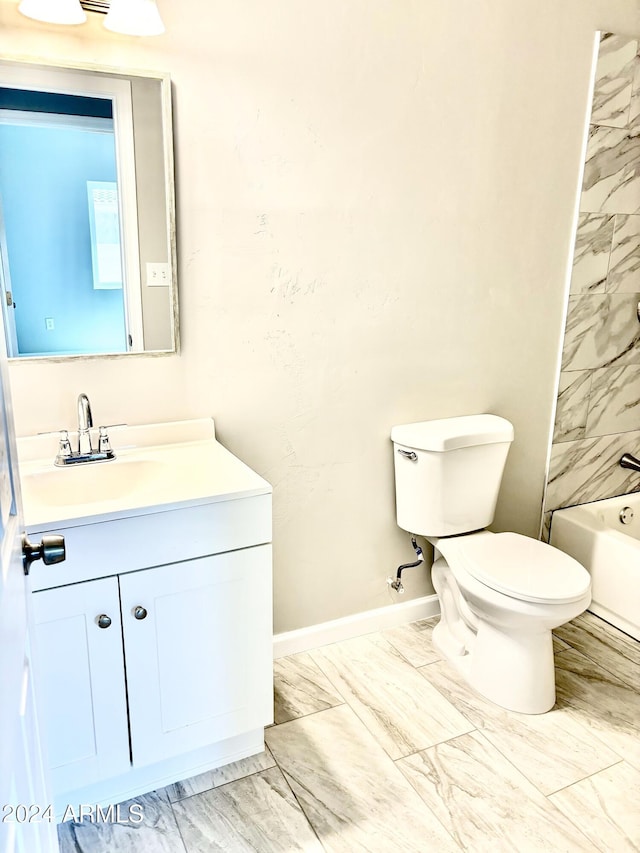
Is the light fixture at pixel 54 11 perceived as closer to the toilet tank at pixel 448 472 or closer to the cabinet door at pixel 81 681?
the cabinet door at pixel 81 681

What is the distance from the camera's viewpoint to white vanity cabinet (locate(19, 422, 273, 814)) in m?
1.47

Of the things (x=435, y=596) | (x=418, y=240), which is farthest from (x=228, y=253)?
(x=435, y=596)

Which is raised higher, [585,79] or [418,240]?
[585,79]

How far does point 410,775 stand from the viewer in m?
1.79

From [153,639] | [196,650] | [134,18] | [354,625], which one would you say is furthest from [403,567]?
[134,18]

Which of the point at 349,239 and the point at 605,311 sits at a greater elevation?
the point at 349,239

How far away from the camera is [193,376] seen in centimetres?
196

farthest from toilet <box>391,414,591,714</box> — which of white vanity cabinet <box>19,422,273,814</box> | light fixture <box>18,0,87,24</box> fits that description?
light fixture <box>18,0,87,24</box>

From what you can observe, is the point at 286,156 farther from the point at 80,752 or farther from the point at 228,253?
the point at 80,752

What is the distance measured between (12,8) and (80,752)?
69.3 inches

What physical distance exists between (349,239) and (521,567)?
1176mm

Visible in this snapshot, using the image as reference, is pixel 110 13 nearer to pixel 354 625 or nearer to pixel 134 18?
pixel 134 18

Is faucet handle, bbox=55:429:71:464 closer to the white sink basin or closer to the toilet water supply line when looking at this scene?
the white sink basin

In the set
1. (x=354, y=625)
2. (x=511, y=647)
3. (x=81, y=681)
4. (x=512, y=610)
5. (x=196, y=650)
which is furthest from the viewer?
(x=354, y=625)
